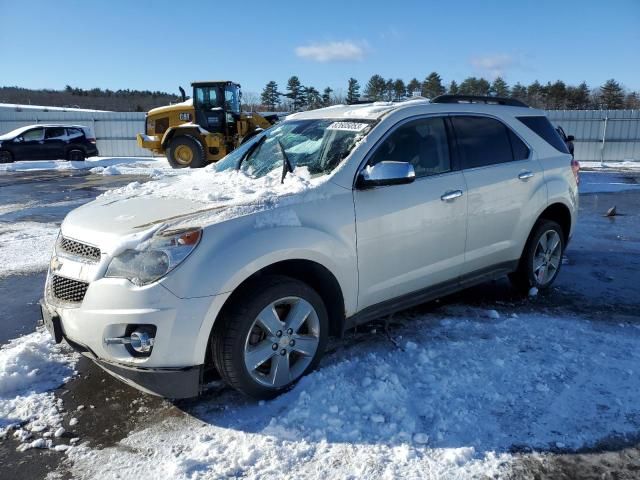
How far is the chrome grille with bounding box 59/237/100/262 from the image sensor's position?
10.0 ft

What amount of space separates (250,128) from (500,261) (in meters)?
15.0

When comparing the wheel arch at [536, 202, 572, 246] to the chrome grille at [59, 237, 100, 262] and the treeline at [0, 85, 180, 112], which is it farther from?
the treeline at [0, 85, 180, 112]

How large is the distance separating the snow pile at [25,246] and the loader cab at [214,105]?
9809 mm

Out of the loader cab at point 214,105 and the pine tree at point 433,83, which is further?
the pine tree at point 433,83

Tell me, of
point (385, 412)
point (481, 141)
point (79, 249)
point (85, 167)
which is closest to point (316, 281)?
point (385, 412)

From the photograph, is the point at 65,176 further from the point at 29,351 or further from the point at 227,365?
the point at 227,365

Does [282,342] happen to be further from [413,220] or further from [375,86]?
[375,86]

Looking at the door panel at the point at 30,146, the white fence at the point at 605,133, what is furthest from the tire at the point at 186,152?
the white fence at the point at 605,133

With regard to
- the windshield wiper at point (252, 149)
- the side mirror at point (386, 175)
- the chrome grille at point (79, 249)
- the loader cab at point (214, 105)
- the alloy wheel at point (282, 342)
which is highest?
the loader cab at point (214, 105)

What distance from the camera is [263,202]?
3.21 metres

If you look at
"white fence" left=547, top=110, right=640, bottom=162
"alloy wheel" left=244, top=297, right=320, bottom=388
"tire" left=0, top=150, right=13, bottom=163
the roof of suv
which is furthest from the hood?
"white fence" left=547, top=110, right=640, bottom=162

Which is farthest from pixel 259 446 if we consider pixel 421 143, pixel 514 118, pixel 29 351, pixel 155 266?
pixel 514 118

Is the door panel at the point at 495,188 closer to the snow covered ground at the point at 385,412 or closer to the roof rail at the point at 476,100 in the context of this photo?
the roof rail at the point at 476,100

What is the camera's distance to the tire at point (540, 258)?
4.98 meters
